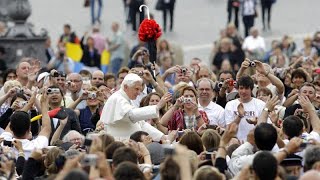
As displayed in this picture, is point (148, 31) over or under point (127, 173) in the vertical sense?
over

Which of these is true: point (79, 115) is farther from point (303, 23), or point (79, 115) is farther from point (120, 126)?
point (303, 23)

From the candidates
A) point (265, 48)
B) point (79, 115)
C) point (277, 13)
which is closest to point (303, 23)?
point (277, 13)

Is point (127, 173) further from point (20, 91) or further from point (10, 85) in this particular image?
point (10, 85)

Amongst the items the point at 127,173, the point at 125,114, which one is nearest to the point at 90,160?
the point at 127,173

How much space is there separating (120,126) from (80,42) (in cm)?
1689

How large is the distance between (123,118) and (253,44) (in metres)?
17.5

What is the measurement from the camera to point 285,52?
34125mm

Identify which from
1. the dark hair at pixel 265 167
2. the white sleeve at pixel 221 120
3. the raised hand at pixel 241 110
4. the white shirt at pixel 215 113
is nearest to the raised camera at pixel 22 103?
the white shirt at pixel 215 113

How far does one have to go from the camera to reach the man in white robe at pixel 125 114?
1725 cm

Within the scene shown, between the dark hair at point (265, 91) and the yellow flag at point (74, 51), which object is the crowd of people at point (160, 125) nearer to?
the dark hair at point (265, 91)

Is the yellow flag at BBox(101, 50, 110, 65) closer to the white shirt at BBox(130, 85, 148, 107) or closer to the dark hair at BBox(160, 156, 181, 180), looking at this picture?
the white shirt at BBox(130, 85, 148, 107)

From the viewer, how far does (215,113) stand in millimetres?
19188

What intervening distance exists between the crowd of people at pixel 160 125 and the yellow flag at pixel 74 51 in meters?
8.57

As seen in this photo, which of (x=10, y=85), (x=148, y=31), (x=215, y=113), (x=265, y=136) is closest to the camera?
(x=265, y=136)
